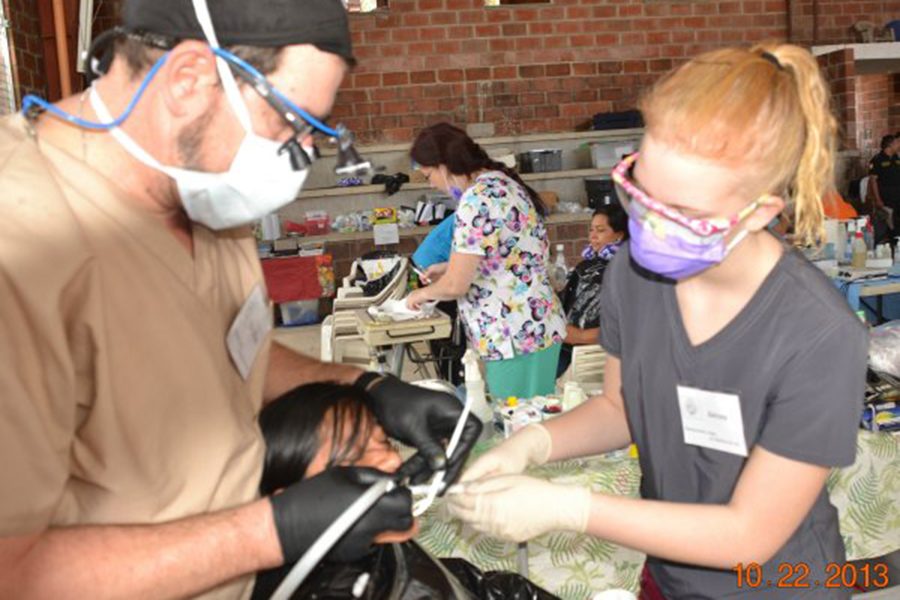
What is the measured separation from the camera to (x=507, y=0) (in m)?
7.89

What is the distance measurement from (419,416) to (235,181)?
0.53 meters

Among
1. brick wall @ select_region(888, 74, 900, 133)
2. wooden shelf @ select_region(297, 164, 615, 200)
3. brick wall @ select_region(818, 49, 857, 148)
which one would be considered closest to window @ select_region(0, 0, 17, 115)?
wooden shelf @ select_region(297, 164, 615, 200)

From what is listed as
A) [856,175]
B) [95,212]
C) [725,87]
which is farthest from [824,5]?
[95,212]

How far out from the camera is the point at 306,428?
4.85 feet

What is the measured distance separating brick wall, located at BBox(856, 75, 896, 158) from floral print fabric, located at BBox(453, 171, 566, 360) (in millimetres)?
7488

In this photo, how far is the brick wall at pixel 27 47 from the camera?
514cm

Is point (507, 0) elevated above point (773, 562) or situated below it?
above

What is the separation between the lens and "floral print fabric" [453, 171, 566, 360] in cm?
333

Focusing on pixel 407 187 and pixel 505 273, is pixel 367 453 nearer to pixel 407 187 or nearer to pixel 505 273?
pixel 505 273

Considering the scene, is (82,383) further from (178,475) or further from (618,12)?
(618,12)

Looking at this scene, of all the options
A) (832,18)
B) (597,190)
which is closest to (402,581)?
(597,190)

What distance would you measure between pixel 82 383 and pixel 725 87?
916 millimetres

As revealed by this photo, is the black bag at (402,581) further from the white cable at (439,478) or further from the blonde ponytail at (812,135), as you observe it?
the blonde ponytail at (812,135)
